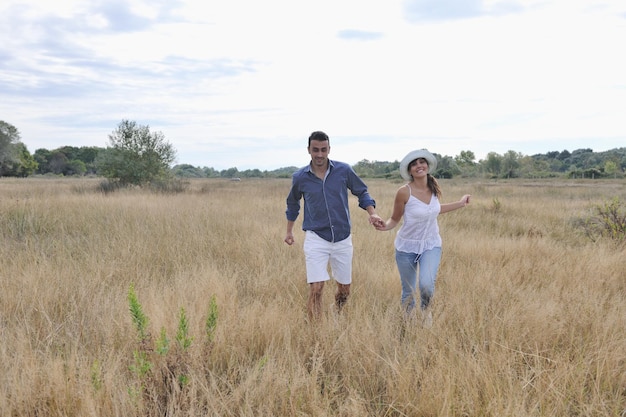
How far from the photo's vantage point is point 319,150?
144 inches

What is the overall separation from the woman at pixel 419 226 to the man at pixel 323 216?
1.06ft

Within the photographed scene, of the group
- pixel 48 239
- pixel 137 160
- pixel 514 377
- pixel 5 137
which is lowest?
pixel 514 377

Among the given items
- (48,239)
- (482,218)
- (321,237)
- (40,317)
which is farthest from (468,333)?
(482,218)

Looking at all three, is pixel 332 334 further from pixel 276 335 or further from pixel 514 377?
pixel 514 377

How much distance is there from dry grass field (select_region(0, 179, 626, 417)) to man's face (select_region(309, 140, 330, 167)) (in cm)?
143

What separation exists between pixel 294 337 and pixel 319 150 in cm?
165

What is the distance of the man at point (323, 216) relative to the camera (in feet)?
12.1

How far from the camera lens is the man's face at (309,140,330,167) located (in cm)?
365

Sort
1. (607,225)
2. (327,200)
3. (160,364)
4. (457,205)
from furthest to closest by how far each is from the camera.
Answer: (607,225), (457,205), (327,200), (160,364)

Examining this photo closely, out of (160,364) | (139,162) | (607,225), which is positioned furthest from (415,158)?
(139,162)

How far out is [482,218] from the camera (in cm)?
1044

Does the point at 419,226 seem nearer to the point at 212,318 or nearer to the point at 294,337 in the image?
the point at 294,337

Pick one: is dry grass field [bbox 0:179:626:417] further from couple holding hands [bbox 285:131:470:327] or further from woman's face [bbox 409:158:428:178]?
woman's face [bbox 409:158:428:178]

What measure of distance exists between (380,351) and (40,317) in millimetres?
3140
